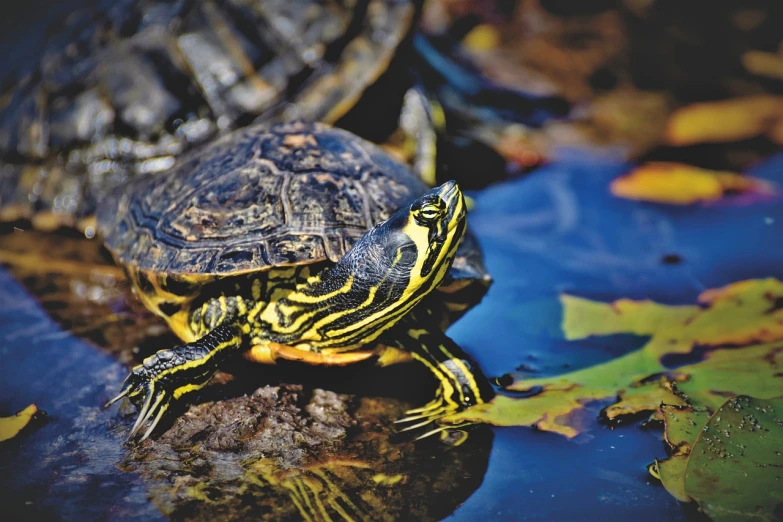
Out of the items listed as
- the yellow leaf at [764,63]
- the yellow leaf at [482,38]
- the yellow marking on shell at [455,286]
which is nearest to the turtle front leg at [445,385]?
the yellow marking on shell at [455,286]

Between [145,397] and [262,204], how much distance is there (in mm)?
909

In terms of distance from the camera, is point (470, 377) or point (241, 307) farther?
point (241, 307)

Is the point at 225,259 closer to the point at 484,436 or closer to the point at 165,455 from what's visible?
the point at 165,455

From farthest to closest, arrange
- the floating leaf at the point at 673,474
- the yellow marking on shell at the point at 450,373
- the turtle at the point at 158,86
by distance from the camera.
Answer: the turtle at the point at 158,86 < the yellow marking on shell at the point at 450,373 < the floating leaf at the point at 673,474

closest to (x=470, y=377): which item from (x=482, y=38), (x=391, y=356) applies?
(x=391, y=356)

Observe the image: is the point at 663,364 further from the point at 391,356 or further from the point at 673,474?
the point at 391,356

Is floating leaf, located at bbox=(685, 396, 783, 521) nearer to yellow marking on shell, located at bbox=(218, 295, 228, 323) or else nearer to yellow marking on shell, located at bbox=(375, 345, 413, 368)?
yellow marking on shell, located at bbox=(375, 345, 413, 368)

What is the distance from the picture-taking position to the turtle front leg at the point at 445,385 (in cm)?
246

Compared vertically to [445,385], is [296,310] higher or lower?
higher

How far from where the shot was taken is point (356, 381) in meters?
2.77

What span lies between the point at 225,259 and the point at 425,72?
3.49 metres

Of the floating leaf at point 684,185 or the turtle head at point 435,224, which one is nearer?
the turtle head at point 435,224

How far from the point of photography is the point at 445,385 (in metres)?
2.57

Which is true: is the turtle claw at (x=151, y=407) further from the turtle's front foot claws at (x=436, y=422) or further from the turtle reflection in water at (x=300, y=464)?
the turtle's front foot claws at (x=436, y=422)
